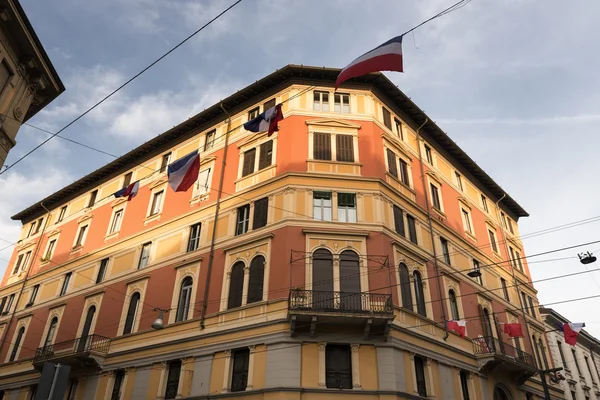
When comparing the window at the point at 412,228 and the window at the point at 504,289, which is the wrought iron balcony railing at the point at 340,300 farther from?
the window at the point at 504,289

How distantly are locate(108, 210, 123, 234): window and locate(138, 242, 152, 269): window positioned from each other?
3.61 m

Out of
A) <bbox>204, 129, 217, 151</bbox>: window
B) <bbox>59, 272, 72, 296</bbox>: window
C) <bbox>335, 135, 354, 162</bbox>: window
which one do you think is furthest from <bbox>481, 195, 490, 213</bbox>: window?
<bbox>59, 272, 72, 296</bbox>: window

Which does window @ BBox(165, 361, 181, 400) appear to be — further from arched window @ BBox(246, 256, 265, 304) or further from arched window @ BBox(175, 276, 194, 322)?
arched window @ BBox(246, 256, 265, 304)

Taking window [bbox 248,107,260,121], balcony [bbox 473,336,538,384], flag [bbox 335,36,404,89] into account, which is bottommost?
balcony [bbox 473,336,538,384]

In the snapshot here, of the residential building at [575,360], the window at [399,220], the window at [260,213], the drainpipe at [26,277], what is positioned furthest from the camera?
the residential building at [575,360]

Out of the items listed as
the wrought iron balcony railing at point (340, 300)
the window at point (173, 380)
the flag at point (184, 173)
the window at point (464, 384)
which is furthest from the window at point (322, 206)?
the window at point (464, 384)

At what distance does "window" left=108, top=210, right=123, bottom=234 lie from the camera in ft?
99.1

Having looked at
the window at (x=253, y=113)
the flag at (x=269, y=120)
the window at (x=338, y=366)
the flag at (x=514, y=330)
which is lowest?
the window at (x=338, y=366)

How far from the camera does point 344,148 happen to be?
24.0 metres

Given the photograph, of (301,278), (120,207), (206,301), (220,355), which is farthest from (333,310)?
(120,207)

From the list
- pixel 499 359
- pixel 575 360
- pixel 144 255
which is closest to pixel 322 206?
pixel 144 255

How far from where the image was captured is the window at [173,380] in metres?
20.6

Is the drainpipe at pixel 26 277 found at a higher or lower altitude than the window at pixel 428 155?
lower

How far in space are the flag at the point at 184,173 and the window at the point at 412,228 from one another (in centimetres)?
1098
